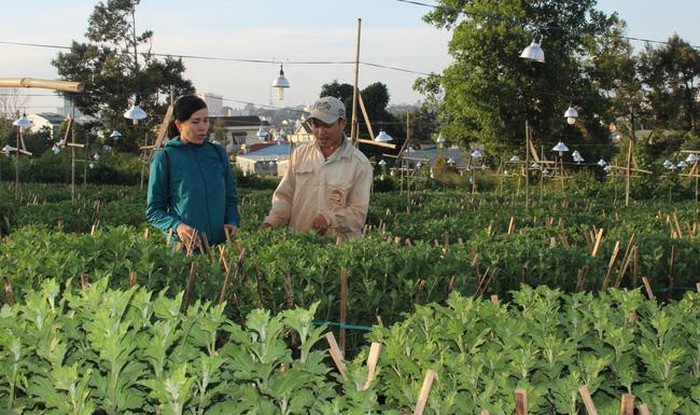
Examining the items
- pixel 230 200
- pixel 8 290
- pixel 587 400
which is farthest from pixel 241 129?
pixel 587 400

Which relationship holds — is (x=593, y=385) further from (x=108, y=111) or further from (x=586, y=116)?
(x=108, y=111)

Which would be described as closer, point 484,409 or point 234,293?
→ point 484,409

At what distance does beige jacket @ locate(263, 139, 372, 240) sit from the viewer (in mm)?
5785

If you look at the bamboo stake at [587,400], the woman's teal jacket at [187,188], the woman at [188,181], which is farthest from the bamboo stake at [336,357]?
the woman's teal jacket at [187,188]

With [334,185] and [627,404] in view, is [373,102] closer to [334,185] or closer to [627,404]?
[334,185]

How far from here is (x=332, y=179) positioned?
228 inches

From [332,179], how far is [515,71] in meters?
35.1

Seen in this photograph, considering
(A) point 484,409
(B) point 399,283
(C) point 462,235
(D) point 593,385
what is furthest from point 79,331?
(C) point 462,235

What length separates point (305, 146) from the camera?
234 inches

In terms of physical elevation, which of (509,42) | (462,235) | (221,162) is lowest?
(462,235)

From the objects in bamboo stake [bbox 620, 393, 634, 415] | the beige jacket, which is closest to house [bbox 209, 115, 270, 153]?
the beige jacket

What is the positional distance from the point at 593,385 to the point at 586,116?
135ft

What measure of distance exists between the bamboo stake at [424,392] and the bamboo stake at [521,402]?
27 centimetres

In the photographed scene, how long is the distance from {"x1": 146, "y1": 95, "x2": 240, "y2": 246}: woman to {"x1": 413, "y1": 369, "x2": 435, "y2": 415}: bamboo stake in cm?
280
